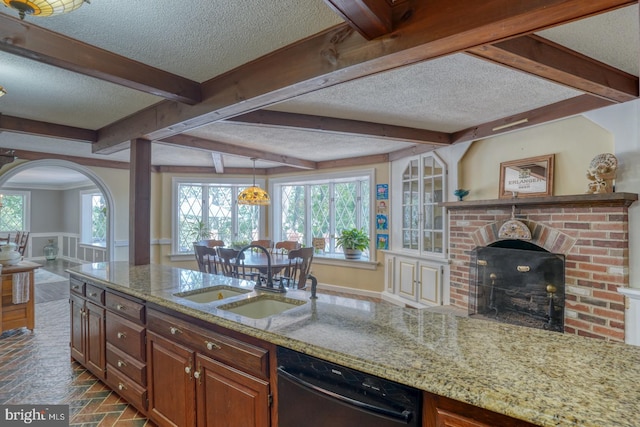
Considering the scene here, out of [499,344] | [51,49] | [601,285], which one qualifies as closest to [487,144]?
[601,285]

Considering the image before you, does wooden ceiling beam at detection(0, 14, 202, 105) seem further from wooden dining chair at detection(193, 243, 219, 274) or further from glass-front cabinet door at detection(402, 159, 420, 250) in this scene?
glass-front cabinet door at detection(402, 159, 420, 250)

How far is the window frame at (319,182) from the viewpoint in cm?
537

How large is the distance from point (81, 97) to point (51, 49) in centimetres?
109

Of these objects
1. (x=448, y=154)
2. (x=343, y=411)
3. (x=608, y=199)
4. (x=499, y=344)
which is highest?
(x=448, y=154)

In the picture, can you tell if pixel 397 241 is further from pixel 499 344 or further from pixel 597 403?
pixel 597 403

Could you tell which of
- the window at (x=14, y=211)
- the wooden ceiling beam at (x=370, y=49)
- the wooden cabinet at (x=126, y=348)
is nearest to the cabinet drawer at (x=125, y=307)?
the wooden cabinet at (x=126, y=348)

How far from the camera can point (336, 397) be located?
1.19 meters

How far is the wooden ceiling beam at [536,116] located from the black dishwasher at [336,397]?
9.39 ft

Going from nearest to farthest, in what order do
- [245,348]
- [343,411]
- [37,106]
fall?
[343,411] < [245,348] < [37,106]

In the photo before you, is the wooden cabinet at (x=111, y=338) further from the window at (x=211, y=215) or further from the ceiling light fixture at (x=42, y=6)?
the window at (x=211, y=215)

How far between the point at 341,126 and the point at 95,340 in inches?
111

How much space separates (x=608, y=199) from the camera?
2.48m

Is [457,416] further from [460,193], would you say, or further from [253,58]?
[460,193]

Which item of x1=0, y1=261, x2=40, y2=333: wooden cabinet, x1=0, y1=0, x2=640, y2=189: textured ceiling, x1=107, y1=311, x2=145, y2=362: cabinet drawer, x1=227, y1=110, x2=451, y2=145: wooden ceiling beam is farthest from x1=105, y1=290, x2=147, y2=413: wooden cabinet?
x1=0, y1=261, x2=40, y2=333: wooden cabinet
